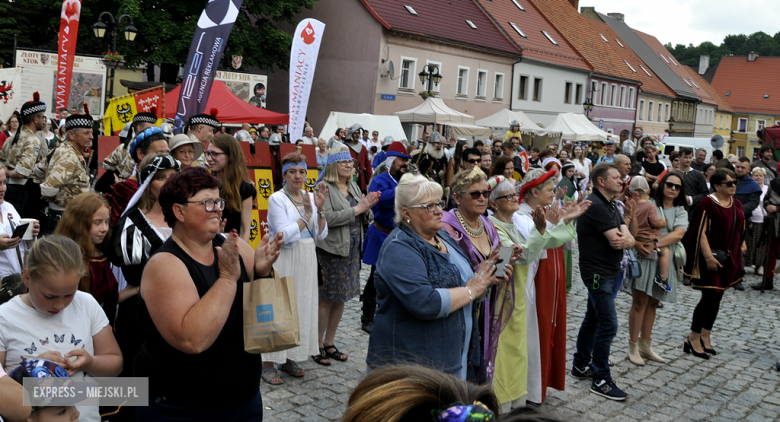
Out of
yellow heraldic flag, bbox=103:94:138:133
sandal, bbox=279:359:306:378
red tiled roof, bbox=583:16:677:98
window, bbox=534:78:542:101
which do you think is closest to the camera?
sandal, bbox=279:359:306:378

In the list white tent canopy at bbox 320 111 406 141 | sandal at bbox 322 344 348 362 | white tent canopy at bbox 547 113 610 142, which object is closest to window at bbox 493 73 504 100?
white tent canopy at bbox 547 113 610 142

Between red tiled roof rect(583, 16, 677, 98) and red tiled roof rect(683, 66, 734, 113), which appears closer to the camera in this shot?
red tiled roof rect(583, 16, 677, 98)

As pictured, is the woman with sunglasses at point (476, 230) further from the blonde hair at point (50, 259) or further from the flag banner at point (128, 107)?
the flag banner at point (128, 107)

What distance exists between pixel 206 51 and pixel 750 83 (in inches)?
3355

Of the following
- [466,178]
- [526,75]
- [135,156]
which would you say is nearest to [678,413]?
[466,178]

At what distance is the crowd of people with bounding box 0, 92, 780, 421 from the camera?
2842mm

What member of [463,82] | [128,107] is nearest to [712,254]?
[128,107]

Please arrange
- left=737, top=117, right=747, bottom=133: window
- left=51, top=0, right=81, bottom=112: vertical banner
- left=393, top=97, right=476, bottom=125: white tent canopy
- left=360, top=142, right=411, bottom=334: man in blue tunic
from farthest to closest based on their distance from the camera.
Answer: left=737, top=117, right=747, bottom=133: window, left=393, top=97, right=476, bottom=125: white tent canopy, left=51, top=0, right=81, bottom=112: vertical banner, left=360, top=142, right=411, bottom=334: man in blue tunic

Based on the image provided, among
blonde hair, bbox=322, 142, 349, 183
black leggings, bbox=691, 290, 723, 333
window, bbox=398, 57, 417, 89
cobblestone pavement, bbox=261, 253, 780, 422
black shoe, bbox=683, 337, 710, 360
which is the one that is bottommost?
cobblestone pavement, bbox=261, 253, 780, 422

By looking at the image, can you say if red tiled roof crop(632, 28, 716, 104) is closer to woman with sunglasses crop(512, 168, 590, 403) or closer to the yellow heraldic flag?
the yellow heraldic flag

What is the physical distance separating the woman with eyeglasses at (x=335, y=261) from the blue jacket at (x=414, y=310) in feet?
8.33

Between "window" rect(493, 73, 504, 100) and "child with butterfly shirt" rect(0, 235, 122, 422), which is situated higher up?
"window" rect(493, 73, 504, 100)

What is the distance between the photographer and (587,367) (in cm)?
636

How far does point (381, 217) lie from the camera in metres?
7.26
